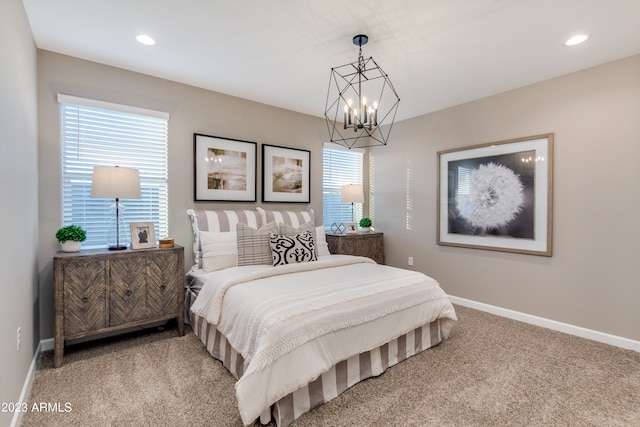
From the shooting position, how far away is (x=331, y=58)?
276 cm

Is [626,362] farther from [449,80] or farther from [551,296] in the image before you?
[449,80]

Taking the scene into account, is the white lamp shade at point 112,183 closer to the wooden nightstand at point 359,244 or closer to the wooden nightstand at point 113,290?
the wooden nightstand at point 113,290

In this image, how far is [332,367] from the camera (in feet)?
6.52

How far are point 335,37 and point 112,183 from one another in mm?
2238

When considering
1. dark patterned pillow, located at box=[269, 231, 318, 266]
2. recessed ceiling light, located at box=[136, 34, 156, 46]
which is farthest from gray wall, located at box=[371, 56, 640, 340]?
recessed ceiling light, located at box=[136, 34, 156, 46]

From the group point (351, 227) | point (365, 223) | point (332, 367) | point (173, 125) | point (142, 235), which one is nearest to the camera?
point (332, 367)

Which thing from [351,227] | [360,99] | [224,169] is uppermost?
[360,99]

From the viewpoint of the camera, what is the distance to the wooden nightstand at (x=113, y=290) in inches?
92.5

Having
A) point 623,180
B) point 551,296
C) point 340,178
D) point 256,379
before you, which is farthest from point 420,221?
point 256,379

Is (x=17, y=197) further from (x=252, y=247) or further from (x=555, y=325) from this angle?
(x=555, y=325)

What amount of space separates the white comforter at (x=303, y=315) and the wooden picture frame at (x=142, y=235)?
771mm

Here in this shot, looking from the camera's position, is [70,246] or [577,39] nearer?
[577,39]

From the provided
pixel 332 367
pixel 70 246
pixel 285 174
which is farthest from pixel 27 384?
pixel 285 174

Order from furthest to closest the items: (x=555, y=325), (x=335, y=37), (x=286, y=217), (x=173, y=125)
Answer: (x=286, y=217)
(x=173, y=125)
(x=555, y=325)
(x=335, y=37)
